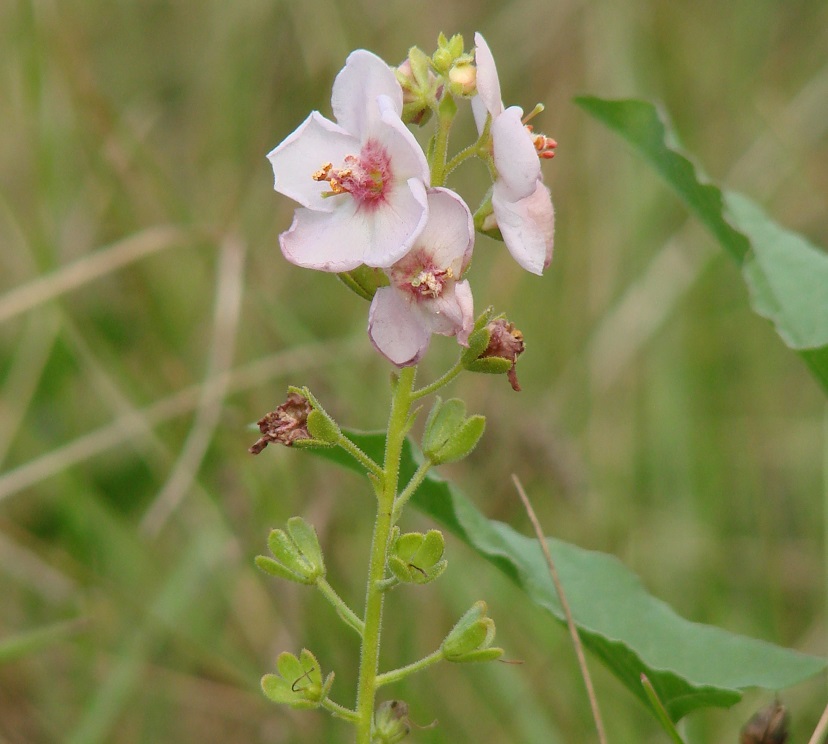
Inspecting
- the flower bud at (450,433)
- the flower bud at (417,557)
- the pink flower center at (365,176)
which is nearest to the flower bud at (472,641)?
the flower bud at (417,557)

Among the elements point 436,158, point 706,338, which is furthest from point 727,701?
point 706,338

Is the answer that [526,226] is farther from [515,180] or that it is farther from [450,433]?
[450,433]

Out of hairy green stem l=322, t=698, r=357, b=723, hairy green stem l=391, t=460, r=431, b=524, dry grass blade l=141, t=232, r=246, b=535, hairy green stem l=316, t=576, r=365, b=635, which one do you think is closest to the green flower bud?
hairy green stem l=391, t=460, r=431, b=524

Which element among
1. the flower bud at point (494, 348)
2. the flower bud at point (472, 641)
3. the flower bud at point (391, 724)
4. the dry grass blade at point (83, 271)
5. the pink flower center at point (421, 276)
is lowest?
the flower bud at point (391, 724)

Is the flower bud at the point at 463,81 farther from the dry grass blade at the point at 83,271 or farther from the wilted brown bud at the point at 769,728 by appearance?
the dry grass blade at the point at 83,271

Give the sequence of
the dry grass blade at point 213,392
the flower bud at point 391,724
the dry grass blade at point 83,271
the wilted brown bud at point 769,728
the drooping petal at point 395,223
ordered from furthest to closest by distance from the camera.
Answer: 1. the dry grass blade at point 83,271
2. the dry grass blade at point 213,392
3. the wilted brown bud at point 769,728
4. the flower bud at point 391,724
5. the drooping petal at point 395,223

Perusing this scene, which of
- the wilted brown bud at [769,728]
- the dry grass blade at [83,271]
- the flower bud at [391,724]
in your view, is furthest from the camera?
the dry grass blade at [83,271]
